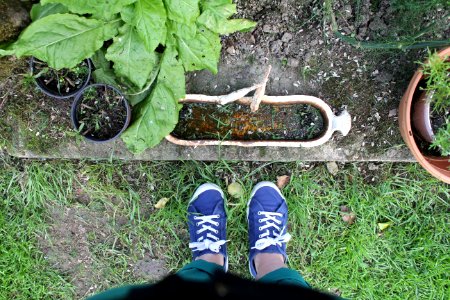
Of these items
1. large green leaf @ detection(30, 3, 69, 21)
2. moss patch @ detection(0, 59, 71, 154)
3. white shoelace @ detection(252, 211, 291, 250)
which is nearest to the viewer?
large green leaf @ detection(30, 3, 69, 21)

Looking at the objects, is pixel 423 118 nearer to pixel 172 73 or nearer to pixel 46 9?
pixel 172 73

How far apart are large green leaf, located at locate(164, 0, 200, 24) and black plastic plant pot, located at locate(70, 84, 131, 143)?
1.54ft

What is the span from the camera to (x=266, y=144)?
2.13m

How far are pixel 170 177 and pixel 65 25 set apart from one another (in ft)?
2.94

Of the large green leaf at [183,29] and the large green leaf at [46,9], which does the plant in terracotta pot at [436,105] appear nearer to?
the large green leaf at [183,29]

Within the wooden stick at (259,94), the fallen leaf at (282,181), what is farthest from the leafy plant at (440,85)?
the fallen leaf at (282,181)

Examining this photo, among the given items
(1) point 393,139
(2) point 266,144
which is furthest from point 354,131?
(2) point 266,144

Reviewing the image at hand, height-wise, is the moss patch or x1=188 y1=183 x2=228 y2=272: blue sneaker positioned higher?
the moss patch

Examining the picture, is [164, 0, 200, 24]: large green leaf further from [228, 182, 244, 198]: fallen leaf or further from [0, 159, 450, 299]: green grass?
[228, 182, 244, 198]: fallen leaf

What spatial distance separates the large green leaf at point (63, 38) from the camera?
1.75m

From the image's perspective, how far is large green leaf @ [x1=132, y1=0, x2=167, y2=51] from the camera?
1.71 meters

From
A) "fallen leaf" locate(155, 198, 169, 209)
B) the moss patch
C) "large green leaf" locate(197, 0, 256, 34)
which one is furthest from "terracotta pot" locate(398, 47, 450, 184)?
the moss patch

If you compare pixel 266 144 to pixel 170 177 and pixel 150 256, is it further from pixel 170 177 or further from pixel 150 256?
pixel 150 256

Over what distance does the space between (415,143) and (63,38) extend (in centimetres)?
152
